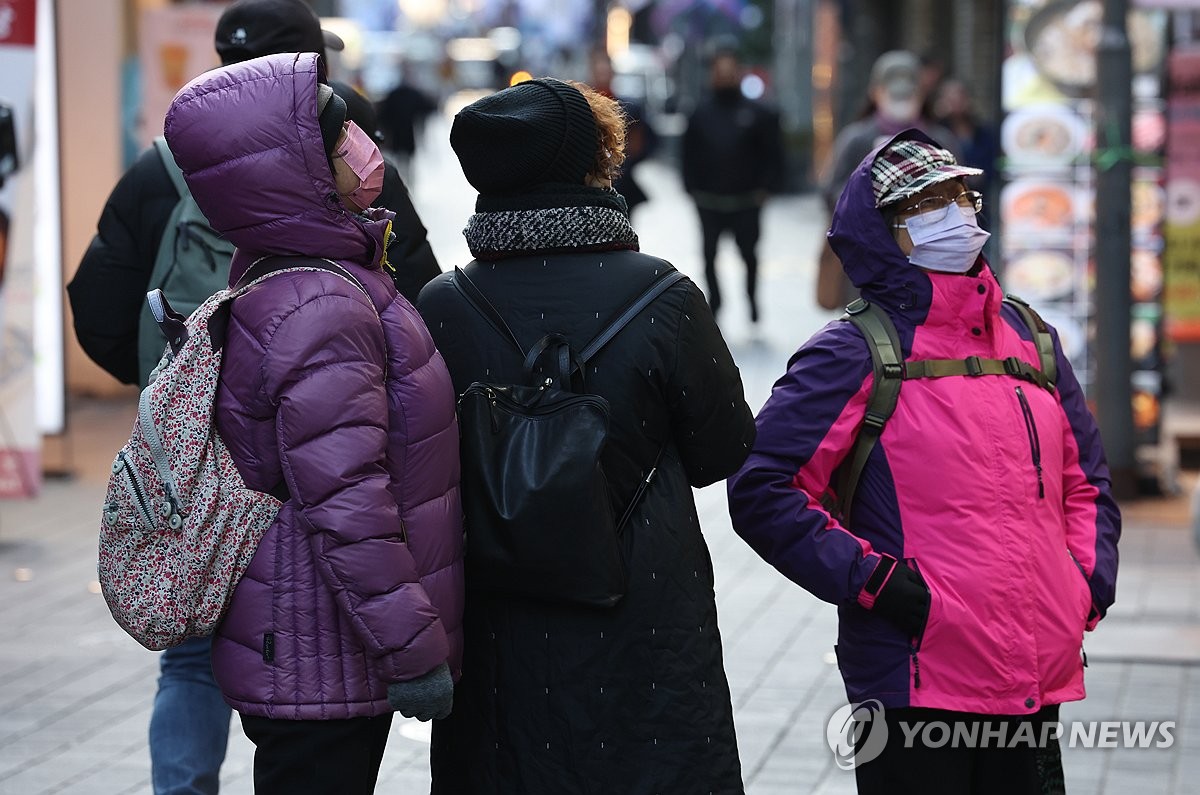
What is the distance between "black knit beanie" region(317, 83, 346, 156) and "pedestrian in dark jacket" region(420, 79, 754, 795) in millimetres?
194

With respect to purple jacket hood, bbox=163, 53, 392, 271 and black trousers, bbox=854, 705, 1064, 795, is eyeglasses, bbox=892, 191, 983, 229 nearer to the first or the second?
black trousers, bbox=854, 705, 1064, 795

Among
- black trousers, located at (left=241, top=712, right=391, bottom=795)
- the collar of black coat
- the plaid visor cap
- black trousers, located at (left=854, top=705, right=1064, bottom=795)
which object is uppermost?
the plaid visor cap

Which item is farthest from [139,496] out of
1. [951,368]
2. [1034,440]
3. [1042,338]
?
[1042,338]

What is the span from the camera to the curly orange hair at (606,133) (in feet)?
10.8

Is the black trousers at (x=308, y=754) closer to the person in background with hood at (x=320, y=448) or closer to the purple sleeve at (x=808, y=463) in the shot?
the person in background with hood at (x=320, y=448)

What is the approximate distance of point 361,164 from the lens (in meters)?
3.25

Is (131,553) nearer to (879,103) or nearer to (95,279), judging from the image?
(95,279)

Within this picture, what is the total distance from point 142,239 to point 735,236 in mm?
10297

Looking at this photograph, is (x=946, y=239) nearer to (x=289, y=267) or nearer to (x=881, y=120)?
(x=289, y=267)

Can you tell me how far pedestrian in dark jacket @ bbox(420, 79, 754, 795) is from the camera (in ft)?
10.5

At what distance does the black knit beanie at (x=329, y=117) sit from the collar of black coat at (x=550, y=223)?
0.28m

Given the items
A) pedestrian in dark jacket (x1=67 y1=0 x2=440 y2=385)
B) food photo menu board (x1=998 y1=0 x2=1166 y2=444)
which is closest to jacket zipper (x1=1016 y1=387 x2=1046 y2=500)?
pedestrian in dark jacket (x1=67 y1=0 x2=440 y2=385)

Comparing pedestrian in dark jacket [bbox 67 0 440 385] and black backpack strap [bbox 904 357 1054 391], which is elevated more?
pedestrian in dark jacket [bbox 67 0 440 385]

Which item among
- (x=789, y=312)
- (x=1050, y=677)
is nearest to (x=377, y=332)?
(x=1050, y=677)
